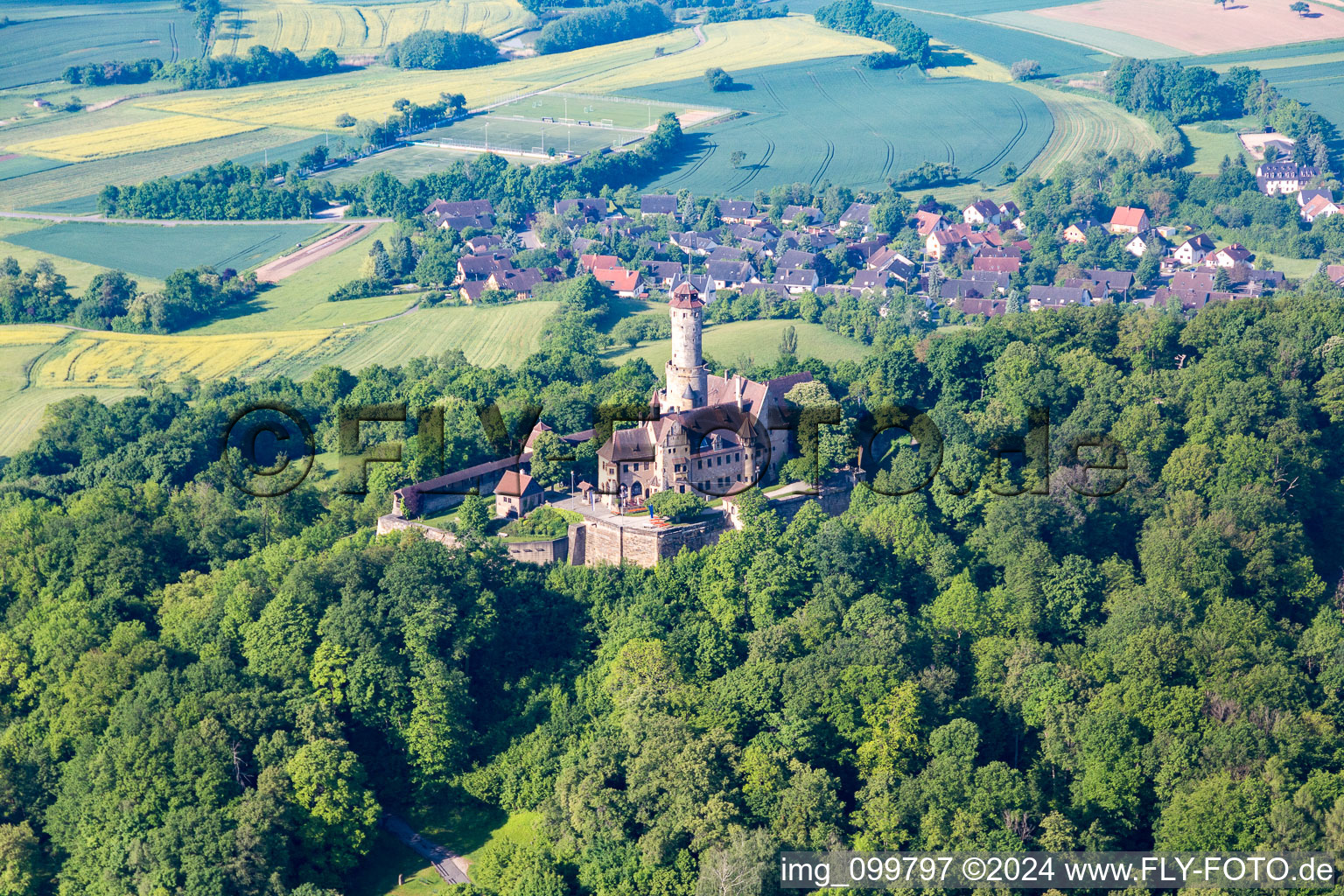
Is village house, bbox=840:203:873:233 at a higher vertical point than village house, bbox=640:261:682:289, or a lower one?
higher

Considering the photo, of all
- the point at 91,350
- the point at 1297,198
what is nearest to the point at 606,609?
the point at 91,350

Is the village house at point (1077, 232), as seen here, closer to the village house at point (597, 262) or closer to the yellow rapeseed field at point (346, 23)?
the village house at point (597, 262)

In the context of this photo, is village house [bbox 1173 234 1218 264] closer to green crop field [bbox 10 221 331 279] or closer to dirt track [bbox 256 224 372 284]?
dirt track [bbox 256 224 372 284]

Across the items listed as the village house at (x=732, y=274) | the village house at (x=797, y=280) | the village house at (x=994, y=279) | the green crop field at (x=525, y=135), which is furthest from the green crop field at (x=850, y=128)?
the village house at (x=994, y=279)

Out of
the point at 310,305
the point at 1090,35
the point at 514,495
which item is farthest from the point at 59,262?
the point at 1090,35

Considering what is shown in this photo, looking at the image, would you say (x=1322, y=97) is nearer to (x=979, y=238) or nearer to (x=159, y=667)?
(x=979, y=238)

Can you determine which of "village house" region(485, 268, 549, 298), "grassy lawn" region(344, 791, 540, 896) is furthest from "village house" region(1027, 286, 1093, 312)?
"grassy lawn" region(344, 791, 540, 896)

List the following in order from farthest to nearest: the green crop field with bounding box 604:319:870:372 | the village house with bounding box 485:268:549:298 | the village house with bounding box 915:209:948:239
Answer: the village house with bounding box 915:209:948:239 < the village house with bounding box 485:268:549:298 < the green crop field with bounding box 604:319:870:372

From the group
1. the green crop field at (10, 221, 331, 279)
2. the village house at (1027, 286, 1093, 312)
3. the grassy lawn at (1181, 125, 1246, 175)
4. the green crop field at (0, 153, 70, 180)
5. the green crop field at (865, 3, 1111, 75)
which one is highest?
the green crop field at (865, 3, 1111, 75)
